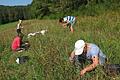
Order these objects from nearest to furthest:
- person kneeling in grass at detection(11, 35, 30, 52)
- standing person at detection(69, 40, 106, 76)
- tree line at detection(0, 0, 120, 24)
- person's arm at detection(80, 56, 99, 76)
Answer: person's arm at detection(80, 56, 99, 76) < standing person at detection(69, 40, 106, 76) < person kneeling in grass at detection(11, 35, 30, 52) < tree line at detection(0, 0, 120, 24)

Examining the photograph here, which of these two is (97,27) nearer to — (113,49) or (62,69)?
(113,49)

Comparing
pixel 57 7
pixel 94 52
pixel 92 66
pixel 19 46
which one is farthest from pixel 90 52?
pixel 57 7

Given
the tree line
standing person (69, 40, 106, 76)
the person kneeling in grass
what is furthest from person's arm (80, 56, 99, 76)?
the tree line

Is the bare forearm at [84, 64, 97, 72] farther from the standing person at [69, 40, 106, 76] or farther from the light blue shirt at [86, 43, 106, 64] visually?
the light blue shirt at [86, 43, 106, 64]

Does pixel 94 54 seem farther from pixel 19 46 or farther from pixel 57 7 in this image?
pixel 57 7

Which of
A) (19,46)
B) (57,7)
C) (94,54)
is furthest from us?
(57,7)

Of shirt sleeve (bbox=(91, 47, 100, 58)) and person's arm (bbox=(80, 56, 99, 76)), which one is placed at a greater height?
shirt sleeve (bbox=(91, 47, 100, 58))

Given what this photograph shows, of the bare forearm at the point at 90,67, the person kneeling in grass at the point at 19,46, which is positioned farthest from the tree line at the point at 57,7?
the bare forearm at the point at 90,67

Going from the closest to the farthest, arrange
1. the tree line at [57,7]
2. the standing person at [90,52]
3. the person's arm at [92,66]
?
the person's arm at [92,66] < the standing person at [90,52] < the tree line at [57,7]

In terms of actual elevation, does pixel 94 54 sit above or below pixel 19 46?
above

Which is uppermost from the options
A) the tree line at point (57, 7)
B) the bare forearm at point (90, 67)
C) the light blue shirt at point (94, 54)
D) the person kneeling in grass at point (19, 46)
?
the light blue shirt at point (94, 54)

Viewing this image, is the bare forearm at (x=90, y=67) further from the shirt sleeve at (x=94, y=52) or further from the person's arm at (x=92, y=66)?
the shirt sleeve at (x=94, y=52)

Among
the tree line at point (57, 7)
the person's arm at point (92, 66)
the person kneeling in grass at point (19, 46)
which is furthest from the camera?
the tree line at point (57, 7)

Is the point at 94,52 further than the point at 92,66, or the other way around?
the point at 94,52
